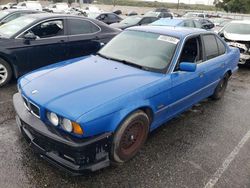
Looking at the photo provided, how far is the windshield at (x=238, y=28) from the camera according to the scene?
879cm

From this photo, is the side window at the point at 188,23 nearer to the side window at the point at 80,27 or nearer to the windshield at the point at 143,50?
the side window at the point at 80,27

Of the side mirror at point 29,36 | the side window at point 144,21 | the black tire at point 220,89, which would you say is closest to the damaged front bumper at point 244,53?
Result: the black tire at point 220,89

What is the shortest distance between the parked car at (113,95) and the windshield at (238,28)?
5.21 m

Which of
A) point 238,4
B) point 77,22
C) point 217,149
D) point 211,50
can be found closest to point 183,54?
point 211,50

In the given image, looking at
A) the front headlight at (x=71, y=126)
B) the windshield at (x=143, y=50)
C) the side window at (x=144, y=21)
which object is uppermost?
the windshield at (x=143, y=50)

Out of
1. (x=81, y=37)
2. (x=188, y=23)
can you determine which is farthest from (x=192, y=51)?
(x=188, y=23)

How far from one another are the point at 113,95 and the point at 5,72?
344cm

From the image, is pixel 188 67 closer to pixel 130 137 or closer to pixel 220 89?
pixel 130 137

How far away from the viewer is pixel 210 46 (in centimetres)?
448

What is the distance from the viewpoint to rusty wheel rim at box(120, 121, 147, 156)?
2.94m

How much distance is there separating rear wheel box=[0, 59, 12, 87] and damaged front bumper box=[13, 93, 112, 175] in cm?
290

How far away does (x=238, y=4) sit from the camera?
4722 centimetres

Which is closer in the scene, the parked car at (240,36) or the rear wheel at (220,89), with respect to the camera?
the rear wheel at (220,89)

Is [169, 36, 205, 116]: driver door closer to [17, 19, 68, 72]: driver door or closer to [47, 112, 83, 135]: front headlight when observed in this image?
[47, 112, 83, 135]: front headlight
